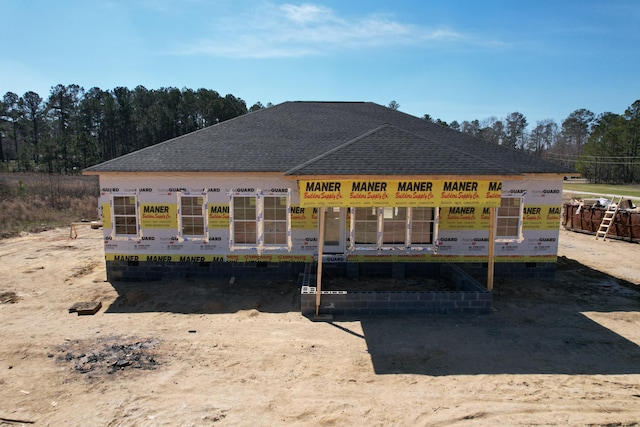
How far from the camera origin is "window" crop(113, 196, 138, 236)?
12375mm

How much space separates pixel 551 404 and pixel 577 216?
20.6 m

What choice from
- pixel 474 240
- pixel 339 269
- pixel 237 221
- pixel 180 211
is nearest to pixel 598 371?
pixel 474 240

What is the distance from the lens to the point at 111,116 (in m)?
62.5

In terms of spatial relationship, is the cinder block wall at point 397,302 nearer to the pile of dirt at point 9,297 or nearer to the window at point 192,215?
the window at point 192,215

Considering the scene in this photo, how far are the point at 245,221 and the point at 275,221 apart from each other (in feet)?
3.13

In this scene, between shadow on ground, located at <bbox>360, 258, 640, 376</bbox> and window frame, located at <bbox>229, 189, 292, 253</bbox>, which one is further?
window frame, located at <bbox>229, 189, 292, 253</bbox>

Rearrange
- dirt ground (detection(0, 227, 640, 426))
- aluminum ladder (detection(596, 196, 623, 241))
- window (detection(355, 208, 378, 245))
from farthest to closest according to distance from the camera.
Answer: aluminum ladder (detection(596, 196, 623, 241)), window (detection(355, 208, 378, 245)), dirt ground (detection(0, 227, 640, 426))

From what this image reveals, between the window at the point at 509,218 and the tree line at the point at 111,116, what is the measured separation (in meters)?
42.0

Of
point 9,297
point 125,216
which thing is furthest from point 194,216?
point 9,297

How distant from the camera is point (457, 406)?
5.97 metres

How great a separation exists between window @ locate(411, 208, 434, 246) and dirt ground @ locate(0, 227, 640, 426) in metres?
2.64

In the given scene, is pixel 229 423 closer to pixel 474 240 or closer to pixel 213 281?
pixel 213 281

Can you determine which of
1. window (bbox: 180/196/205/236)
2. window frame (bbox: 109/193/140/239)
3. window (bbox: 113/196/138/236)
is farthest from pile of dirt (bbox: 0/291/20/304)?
window (bbox: 180/196/205/236)

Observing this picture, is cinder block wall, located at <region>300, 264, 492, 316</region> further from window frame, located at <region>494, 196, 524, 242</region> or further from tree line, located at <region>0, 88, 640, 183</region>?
tree line, located at <region>0, 88, 640, 183</region>
